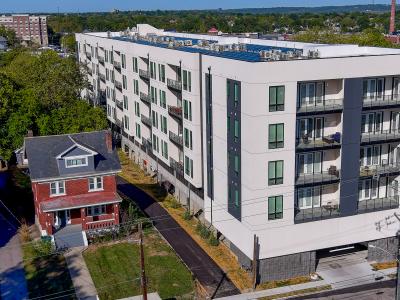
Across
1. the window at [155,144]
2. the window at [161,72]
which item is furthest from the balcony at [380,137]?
the window at [155,144]

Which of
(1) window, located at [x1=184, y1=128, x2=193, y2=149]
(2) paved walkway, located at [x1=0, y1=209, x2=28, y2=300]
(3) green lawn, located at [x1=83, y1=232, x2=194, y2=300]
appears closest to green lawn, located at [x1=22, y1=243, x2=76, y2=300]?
(2) paved walkway, located at [x1=0, y1=209, x2=28, y2=300]

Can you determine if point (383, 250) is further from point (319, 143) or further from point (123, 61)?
point (123, 61)

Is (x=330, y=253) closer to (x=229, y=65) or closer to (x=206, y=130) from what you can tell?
(x=206, y=130)

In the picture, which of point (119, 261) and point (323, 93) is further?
point (119, 261)

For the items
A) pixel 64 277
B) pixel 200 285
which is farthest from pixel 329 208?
pixel 64 277

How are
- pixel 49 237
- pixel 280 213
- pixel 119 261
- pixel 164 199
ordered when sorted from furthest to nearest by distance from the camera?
pixel 164 199, pixel 49 237, pixel 119 261, pixel 280 213
